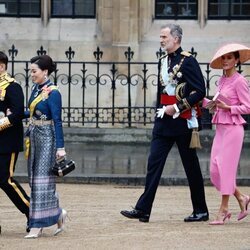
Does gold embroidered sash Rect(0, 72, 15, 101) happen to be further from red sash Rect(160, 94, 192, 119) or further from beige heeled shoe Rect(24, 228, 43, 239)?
red sash Rect(160, 94, 192, 119)

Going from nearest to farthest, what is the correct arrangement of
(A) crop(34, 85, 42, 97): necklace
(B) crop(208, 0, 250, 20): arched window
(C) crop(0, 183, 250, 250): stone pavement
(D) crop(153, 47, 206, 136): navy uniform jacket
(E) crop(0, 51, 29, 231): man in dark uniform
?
(C) crop(0, 183, 250, 250): stone pavement
(A) crop(34, 85, 42, 97): necklace
(E) crop(0, 51, 29, 231): man in dark uniform
(D) crop(153, 47, 206, 136): navy uniform jacket
(B) crop(208, 0, 250, 20): arched window

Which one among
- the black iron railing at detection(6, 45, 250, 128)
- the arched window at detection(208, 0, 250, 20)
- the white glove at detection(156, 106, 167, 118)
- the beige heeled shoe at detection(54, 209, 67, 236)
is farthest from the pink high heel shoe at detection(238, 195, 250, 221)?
the arched window at detection(208, 0, 250, 20)

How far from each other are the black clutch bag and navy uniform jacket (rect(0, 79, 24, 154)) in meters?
0.51

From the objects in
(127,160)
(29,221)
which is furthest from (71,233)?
(127,160)

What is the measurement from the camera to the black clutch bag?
10250mm

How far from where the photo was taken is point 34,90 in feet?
34.7

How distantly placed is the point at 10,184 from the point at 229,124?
2164 millimetres

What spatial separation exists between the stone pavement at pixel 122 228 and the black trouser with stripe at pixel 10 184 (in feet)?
0.90

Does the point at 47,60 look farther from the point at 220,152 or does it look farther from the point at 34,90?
the point at 220,152

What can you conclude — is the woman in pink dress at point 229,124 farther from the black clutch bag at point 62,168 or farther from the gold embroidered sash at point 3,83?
the gold embroidered sash at point 3,83

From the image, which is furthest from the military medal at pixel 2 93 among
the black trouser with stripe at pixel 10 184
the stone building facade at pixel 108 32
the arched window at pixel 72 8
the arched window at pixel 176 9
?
the arched window at pixel 176 9

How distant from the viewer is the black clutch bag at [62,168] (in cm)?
1025

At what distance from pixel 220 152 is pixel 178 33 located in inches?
46.5

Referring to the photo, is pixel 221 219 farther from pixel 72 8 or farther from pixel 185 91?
pixel 72 8
